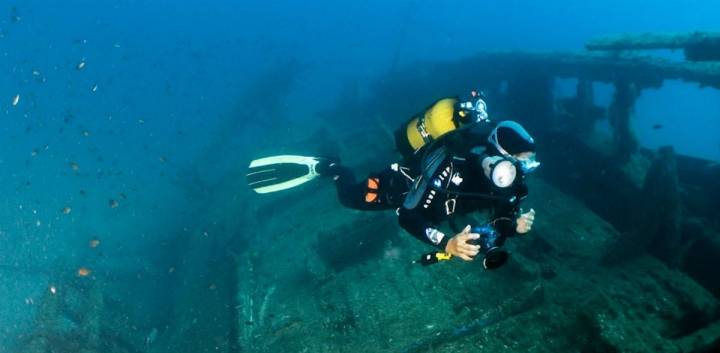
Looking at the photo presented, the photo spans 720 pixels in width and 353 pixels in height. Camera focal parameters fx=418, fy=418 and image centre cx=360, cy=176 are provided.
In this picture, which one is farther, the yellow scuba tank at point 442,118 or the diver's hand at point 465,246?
the yellow scuba tank at point 442,118

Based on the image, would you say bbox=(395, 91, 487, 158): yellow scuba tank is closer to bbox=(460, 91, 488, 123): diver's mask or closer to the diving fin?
bbox=(460, 91, 488, 123): diver's mask

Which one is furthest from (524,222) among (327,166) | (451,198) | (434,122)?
(327,166)

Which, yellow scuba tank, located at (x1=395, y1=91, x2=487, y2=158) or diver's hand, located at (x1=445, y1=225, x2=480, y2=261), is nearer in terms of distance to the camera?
diver's hand, located at (x1=445, y1=225, x2=480, y2=261)

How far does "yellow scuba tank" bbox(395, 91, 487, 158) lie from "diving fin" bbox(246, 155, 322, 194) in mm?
3055

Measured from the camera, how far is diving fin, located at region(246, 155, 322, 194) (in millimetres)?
7371

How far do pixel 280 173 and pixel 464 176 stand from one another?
4491mm

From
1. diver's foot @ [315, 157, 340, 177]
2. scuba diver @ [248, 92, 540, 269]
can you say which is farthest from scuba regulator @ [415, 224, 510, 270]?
diver's foot @ [315, 157, 340, 177]

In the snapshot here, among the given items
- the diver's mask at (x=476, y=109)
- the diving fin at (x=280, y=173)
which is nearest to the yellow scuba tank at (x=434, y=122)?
the diver's mask at (x=476, y=109)

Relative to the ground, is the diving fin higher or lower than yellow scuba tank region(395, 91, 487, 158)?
lower

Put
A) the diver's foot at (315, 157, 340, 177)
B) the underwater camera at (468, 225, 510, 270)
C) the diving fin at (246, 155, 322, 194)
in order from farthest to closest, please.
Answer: the diving fin at (246, 155, 322, 194) → the diver's foot at (315, 157, 340, 177) → the underwater camera at (468, 225, 510, 270)

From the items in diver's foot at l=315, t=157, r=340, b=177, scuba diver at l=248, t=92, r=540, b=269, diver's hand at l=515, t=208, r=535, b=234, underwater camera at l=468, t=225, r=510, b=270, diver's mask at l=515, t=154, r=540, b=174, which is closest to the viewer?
underwater camera at l=468, t=225, r=510, b=270

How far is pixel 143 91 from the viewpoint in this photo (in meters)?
144

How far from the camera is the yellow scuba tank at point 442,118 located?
13.4 feet

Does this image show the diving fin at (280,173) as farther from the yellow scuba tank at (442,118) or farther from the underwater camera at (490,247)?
the underwater camera at (490,247)
